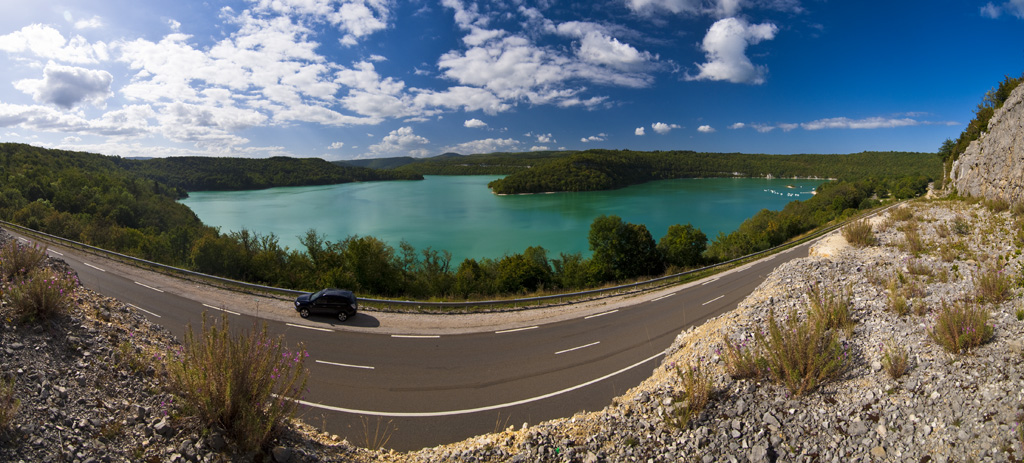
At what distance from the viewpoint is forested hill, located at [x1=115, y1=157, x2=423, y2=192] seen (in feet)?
437

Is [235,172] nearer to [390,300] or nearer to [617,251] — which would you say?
[617,251]

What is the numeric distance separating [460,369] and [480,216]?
239 ft

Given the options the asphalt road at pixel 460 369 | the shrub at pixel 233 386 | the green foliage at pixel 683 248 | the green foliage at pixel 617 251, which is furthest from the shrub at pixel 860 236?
the green foliage at pixel 683 248

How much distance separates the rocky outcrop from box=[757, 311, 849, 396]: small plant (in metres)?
16.0

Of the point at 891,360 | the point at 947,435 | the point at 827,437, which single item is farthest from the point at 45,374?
the point at 891,360

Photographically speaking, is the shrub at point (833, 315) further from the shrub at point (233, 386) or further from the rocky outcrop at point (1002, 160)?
the rocky outcrop at point (1002, 160)

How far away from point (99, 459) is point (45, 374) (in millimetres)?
1868

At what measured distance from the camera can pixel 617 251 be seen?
3234cm

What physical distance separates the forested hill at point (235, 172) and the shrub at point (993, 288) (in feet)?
567

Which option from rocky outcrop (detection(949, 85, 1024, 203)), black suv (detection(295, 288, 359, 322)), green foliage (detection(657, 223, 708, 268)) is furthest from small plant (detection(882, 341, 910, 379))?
green foliage (detection(657, 223, 708, 268))

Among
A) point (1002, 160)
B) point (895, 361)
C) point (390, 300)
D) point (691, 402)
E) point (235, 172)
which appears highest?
point (235, 172)

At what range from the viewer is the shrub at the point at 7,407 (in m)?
3.38

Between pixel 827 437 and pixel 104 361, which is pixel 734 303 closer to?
pixel 827 437

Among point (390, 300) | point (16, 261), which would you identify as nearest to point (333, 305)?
point (390, 300)
